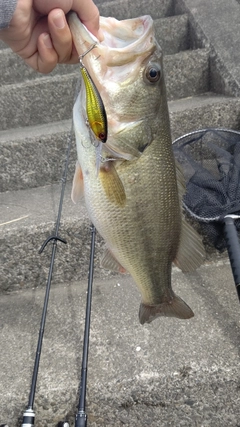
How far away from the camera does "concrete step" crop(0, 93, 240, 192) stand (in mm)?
2773

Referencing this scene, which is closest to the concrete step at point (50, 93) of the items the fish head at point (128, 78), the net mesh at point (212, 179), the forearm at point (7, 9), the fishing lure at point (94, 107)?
the net mesh at point (212, 179)

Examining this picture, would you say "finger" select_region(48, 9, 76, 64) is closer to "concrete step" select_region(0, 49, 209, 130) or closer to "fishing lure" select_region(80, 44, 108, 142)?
"fishing lure" select_region(80, 44, 108, 142)

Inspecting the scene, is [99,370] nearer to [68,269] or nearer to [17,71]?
[68,269]

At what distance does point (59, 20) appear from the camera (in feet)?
3.78

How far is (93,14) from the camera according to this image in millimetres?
1178

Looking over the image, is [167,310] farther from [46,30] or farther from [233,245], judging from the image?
[46,30]

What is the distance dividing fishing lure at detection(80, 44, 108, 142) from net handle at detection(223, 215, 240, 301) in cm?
108

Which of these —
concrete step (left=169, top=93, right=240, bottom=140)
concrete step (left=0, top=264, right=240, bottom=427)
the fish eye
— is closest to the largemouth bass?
the fish eye

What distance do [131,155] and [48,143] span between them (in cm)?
166

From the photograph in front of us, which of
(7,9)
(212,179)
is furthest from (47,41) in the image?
(212,179)

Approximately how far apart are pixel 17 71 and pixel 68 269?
2092 mm

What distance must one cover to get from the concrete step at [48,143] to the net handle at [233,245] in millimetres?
1031

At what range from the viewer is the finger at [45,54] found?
51.7 inches

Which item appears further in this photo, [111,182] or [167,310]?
[167,310]
